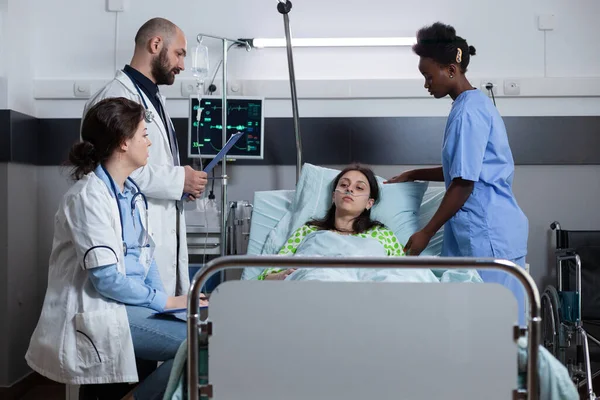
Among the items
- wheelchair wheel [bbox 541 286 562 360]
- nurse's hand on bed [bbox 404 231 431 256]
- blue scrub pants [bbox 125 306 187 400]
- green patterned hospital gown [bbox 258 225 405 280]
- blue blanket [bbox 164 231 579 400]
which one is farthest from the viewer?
wheelchair wheel [bbox 541 286 562 360]

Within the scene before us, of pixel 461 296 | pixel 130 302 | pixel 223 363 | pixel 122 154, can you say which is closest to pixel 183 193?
pixel 122 154

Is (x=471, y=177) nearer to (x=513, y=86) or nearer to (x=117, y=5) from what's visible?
(x=513, y=86)

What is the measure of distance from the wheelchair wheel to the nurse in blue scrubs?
1.69 feet

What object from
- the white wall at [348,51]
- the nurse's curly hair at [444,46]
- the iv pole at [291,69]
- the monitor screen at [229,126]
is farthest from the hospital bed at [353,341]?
the white wall at [348,51]

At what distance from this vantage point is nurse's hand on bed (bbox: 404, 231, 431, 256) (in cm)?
278

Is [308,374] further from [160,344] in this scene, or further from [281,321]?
[160,344]

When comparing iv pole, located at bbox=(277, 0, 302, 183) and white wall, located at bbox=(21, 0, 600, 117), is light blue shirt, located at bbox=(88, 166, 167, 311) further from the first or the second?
white wall, located at bbox=(21, 0, 600, 117)

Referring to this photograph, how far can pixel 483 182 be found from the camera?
9.07 ft

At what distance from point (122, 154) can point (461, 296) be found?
4.30ft

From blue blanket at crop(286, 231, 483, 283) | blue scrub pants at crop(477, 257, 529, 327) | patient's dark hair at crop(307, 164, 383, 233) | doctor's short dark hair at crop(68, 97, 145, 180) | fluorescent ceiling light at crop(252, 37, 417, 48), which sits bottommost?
blue scrub pants at crop(477, 257, 529, 327)

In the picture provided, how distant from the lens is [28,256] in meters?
3.83

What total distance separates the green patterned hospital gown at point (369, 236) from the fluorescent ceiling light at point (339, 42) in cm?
111

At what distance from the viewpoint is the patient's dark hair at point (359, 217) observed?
3059 mm

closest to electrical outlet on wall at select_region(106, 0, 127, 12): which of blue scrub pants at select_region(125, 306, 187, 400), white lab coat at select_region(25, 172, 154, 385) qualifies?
white lab coat at select_region(25, 172, 154, 385)
